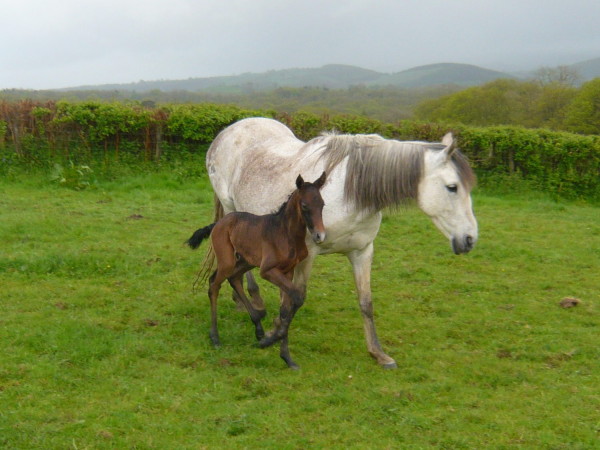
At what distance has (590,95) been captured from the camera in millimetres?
19984

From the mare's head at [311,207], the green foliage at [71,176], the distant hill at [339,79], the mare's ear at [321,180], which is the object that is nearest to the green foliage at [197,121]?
the green foliage at [71,176]

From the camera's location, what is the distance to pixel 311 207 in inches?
187

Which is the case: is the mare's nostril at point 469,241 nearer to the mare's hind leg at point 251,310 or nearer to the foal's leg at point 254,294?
the mare's hind leg at point 251,310

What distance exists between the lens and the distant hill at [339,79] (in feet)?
239

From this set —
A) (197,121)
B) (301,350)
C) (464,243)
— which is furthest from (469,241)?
(197,121)

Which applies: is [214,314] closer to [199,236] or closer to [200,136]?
[199,236]

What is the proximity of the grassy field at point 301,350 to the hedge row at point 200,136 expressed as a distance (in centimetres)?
396

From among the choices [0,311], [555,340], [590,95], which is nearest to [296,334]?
[555,340]

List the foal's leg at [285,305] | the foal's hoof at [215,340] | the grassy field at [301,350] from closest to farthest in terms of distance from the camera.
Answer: the grassy field at [301,350] → the foal's leg at [285,305] → the foal's hoof at [215,340]

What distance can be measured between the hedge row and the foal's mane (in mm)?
8688

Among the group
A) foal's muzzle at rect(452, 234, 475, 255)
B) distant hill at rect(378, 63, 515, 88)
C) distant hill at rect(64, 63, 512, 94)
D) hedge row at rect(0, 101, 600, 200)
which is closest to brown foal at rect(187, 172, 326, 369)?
foal's muzzle at rect(452, 234, 475, 255)

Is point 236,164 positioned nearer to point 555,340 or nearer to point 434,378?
point 434,378

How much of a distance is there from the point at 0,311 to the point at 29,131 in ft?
27.4

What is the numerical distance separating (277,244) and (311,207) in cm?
57
